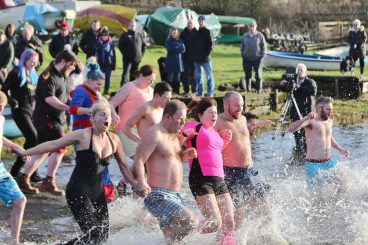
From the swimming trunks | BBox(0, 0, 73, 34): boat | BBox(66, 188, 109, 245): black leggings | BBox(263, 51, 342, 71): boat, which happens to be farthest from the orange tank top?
BBox(0, 0, 73, 34): boat

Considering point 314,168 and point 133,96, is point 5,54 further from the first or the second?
point 314,168

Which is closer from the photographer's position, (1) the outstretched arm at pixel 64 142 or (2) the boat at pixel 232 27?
(1) the outstretched arm at pixel 64 142

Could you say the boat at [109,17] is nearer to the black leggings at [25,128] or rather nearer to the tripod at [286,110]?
the tripod at [286,110]

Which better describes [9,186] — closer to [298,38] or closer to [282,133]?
[282,133]

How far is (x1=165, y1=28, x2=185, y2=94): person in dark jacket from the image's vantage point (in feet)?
59.0

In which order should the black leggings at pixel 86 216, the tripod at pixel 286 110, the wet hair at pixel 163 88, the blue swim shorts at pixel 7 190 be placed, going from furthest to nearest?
the tripod at pixel 286 110, the wet hair at pixel 163 88, the blue swim shorts at pixel 7 190, the black leggings at pixel 86 216

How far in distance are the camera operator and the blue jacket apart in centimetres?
381

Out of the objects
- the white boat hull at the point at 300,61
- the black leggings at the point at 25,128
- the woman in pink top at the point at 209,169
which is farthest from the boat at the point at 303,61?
the woman in pink top at the point at 209,169

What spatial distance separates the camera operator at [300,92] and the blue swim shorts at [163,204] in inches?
270

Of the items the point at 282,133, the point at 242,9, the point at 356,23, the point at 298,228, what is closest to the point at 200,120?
the point at 298,228

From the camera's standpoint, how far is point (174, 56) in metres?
18.1

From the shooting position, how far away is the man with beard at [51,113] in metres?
10.5

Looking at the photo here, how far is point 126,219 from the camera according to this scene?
9.62 m

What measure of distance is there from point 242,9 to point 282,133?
3676cm
